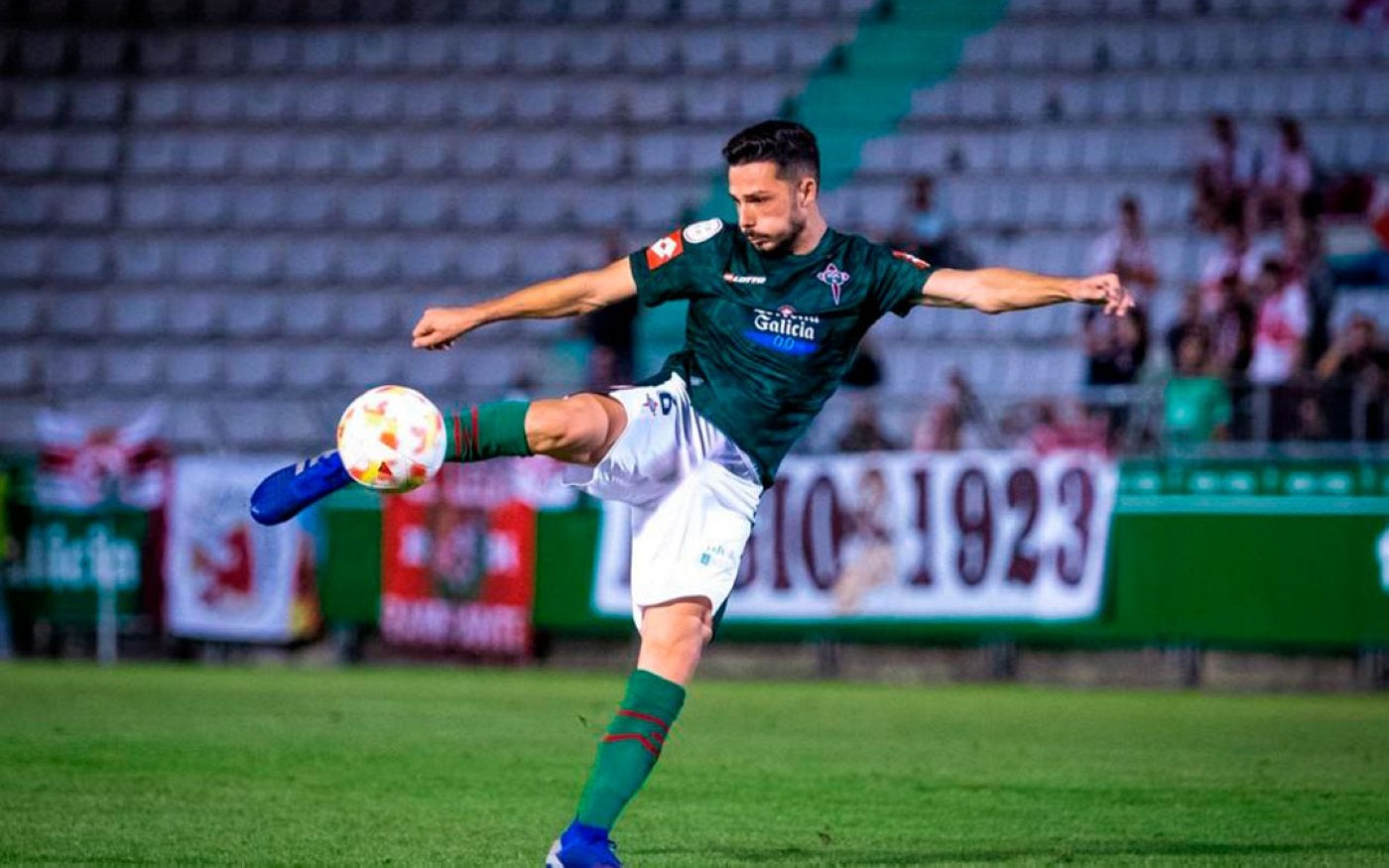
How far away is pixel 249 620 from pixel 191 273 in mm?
6725

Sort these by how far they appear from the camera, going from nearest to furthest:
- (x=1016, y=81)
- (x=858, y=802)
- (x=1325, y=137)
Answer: (x=858, y=802), (x=1325, y=137), (x=1016, y=81)

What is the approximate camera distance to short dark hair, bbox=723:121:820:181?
6.52 m

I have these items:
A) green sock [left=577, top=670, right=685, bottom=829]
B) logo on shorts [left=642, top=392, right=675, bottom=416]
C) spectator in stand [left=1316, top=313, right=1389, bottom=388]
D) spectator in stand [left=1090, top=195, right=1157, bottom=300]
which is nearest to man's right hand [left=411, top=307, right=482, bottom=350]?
logo on shorts [left=642, top=392, right=675, bottom=416]

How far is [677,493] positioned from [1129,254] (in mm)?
12685

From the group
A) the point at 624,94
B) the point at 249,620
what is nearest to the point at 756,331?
the point at 249,620

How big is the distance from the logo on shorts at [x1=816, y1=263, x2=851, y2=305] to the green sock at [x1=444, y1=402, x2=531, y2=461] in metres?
1.04

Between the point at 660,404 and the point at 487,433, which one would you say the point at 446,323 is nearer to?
the point at 487,433

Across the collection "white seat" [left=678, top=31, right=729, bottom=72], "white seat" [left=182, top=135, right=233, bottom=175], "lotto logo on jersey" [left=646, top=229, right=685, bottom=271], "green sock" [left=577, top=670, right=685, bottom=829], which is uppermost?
"white seat" [left=678, top=31, right=729, bottom=72]

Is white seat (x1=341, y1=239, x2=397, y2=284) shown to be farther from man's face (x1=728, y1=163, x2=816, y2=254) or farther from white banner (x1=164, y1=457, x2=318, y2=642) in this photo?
man's face (x1=728, y1=163, x2=816, y2=254)

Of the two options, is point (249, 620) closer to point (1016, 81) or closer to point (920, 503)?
point (920, 503)

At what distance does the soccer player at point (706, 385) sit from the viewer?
636cm

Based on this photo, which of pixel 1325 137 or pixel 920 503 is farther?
pixel 1325 137

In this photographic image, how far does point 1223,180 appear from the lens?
1942cm

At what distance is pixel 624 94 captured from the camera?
2320 cm
